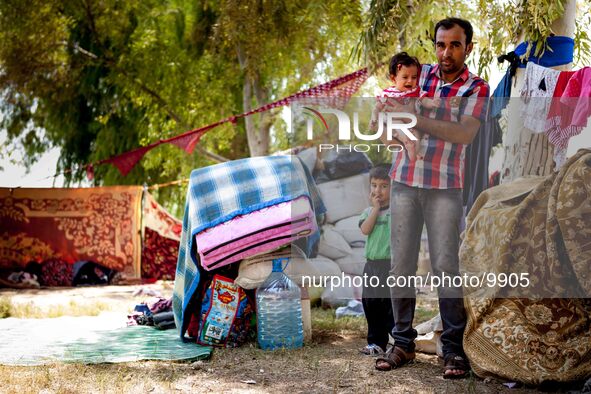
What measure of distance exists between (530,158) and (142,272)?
7301 millimetres

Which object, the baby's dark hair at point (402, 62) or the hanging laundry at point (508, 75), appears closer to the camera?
the baby's dark hair at point (402, 62)

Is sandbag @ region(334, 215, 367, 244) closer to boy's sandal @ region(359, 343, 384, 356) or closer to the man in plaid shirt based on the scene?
the man in plaid shirt

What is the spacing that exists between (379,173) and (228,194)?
1.29m

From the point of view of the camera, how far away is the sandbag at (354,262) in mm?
4203

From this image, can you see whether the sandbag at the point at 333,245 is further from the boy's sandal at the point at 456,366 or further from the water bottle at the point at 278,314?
the boy's sandal at the point at 456,366

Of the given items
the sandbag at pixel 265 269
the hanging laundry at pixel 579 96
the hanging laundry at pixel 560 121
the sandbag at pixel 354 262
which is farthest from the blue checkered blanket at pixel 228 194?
the hanging laundry at pixel 579 96

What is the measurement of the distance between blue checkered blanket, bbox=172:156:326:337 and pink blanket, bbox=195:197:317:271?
3.3 inches

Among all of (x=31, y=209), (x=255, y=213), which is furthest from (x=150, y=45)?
(x=255, y=213)

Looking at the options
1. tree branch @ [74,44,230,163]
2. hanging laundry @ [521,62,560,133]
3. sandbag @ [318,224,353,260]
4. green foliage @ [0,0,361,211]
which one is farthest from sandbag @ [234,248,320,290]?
Answer: tree branch @ [74,44,230,163]

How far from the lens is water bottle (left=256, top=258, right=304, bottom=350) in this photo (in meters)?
4.64

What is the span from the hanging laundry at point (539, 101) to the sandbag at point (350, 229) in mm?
1119

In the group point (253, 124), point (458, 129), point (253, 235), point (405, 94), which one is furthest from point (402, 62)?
point (253, 124)

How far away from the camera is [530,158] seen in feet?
13.5

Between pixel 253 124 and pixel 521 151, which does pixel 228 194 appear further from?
pixel 253 124
